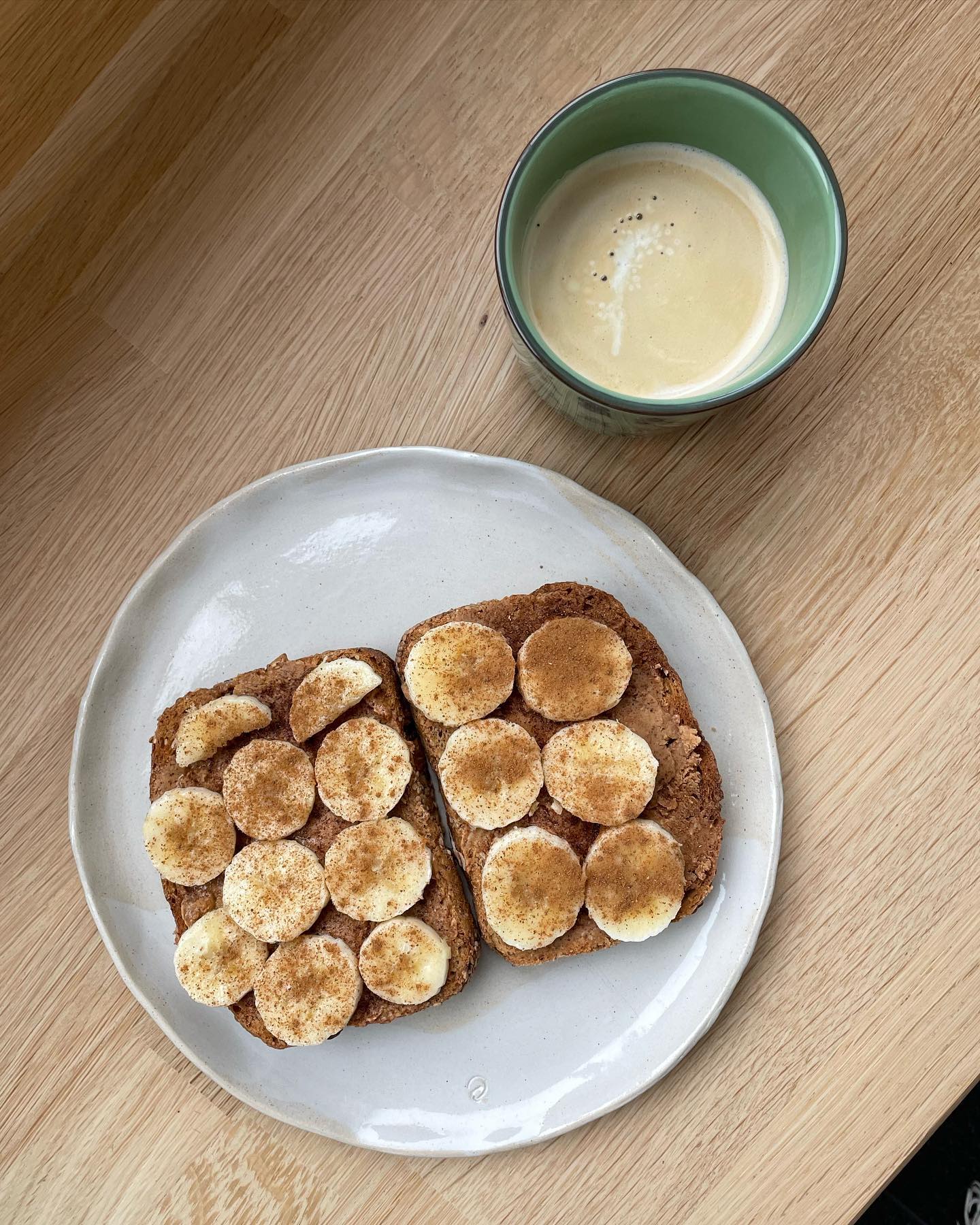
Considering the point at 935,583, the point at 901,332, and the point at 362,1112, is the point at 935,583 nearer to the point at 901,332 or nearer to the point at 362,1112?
the point at 901,332

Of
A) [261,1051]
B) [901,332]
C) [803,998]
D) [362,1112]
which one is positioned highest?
[901,332]

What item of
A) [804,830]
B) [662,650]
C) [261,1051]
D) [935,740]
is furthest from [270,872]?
[935,740]

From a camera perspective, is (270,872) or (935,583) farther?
(935,583)

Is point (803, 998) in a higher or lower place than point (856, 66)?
lower

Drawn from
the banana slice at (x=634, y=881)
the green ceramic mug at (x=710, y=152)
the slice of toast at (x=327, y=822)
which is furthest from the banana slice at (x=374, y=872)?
the green ceramic mug at (x=710, y=152)

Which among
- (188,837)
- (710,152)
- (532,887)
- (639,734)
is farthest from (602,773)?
(710,152)

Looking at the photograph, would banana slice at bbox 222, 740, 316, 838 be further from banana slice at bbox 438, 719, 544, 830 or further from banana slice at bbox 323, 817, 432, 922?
banana slice at bbox 438, 719, 544, 830

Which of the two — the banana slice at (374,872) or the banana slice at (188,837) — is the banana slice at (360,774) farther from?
the banana slice at (188,837)
